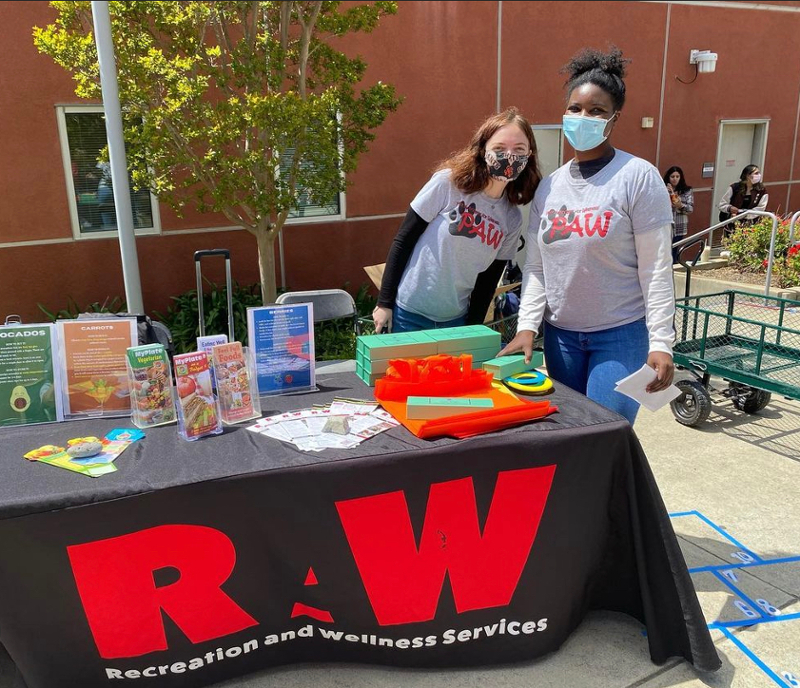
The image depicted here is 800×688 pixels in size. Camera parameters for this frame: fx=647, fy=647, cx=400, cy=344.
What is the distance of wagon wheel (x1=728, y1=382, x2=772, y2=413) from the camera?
4.50 m

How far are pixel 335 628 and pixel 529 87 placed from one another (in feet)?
23.8

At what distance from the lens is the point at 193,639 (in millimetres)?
1971

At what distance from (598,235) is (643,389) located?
56 cm

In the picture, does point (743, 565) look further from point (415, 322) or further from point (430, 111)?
point (430, 111)

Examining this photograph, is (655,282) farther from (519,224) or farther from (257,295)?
(257,295)

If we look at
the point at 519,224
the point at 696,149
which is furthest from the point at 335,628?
the point at 696,149

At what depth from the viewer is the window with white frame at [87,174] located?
226 inches

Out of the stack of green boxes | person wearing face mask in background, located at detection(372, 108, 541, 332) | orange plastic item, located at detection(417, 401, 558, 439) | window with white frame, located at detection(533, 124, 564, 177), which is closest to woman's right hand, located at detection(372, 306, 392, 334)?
person wearing face mask in background, located at detection(372, 108, 541, 332)

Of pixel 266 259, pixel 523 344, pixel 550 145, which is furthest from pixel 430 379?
pixel 550 145

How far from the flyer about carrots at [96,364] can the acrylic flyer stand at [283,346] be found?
414 mm

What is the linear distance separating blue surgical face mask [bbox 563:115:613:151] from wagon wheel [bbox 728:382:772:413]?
293 cm

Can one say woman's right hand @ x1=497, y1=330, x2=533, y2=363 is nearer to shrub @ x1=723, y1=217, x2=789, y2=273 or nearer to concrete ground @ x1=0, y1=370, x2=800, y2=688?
concrete ground @ x1=0, y1=370, x2=800, y2=688

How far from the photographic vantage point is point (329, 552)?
199 cm

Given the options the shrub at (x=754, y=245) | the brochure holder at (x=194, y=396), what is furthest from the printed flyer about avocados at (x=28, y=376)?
the shrub at (x=754, y=245)
